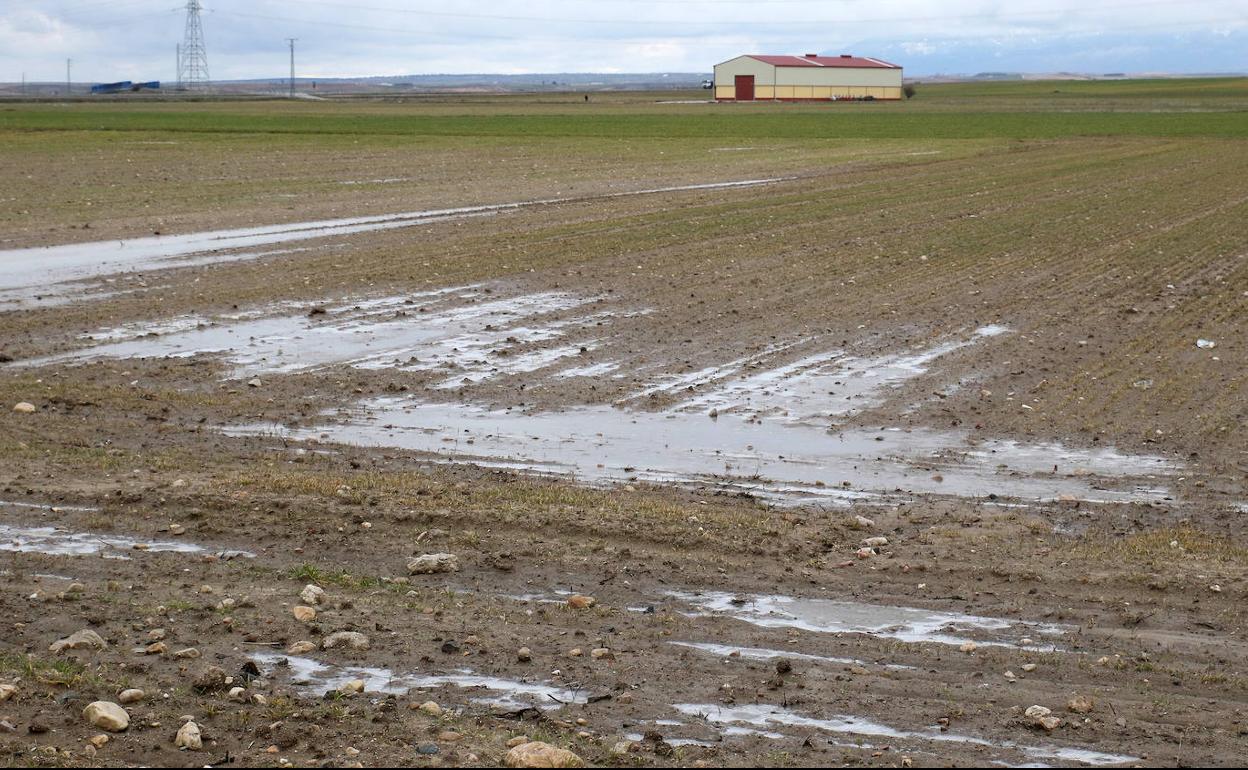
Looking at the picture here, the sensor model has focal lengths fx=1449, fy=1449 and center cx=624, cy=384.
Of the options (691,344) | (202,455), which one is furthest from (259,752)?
(691,344)

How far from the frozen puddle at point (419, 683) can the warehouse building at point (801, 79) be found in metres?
137

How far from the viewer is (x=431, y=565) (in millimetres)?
7742

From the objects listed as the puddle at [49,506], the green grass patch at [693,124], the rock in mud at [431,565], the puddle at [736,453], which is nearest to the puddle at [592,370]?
the puddle at [736,453]

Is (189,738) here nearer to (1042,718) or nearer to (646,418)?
(1042,718)

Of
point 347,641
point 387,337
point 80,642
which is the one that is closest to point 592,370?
point 387,337

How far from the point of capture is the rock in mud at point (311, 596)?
23.3 feet

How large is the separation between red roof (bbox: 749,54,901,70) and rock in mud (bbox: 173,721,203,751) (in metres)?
139

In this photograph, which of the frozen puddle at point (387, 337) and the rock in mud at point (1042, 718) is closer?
the rock in mud at point (1042, 718)

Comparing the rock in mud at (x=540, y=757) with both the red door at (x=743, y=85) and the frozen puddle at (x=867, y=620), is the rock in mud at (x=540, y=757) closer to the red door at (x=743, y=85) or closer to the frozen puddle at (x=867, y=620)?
the frozen puddle at (x=867, y=620)

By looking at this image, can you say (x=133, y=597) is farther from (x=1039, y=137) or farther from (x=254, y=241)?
(x=1039, y=137)

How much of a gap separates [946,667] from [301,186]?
3151 cm

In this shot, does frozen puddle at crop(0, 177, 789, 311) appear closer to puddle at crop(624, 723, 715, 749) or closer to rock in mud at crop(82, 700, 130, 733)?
rock in mud at crop(82, 700, 130, 733)

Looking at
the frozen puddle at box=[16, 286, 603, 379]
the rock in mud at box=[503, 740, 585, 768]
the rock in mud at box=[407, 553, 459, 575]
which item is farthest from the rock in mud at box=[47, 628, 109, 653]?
the frozen puddle at box=[16, 286, 603, 379]

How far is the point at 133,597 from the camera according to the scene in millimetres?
7133
